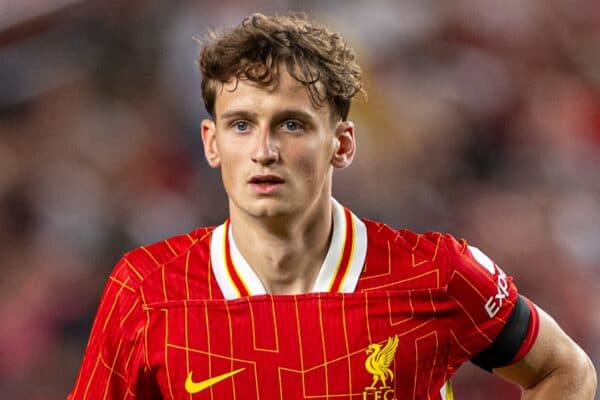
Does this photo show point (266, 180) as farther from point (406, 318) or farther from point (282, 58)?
point (406, 318)

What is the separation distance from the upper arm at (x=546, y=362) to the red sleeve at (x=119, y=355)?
96cm

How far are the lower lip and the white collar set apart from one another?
10.9 inches

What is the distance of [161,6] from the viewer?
17.6 ft

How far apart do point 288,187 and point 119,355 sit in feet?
1.89

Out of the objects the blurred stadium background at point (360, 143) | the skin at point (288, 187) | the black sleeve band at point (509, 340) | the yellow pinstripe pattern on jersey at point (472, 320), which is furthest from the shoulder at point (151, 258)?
the blurred stadium background at point (360, 143)

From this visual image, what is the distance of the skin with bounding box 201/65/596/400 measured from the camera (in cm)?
251

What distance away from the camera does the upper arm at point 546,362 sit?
2.87 m

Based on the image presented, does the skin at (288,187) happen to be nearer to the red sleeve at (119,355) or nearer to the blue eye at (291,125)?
the blue eye at (291,125)

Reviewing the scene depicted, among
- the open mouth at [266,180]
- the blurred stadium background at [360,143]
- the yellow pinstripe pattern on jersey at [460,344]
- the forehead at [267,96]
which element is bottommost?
the yellow pinstripe pattern on jersey at [460,344]

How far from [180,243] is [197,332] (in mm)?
289

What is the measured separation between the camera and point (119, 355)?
2.60 meters

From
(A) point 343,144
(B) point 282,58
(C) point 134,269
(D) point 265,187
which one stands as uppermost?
(B) point 282,58

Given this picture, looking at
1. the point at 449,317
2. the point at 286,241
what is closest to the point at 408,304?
the point at 449,317

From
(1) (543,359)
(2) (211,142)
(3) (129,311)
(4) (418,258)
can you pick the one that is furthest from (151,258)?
(1) (543,359)
